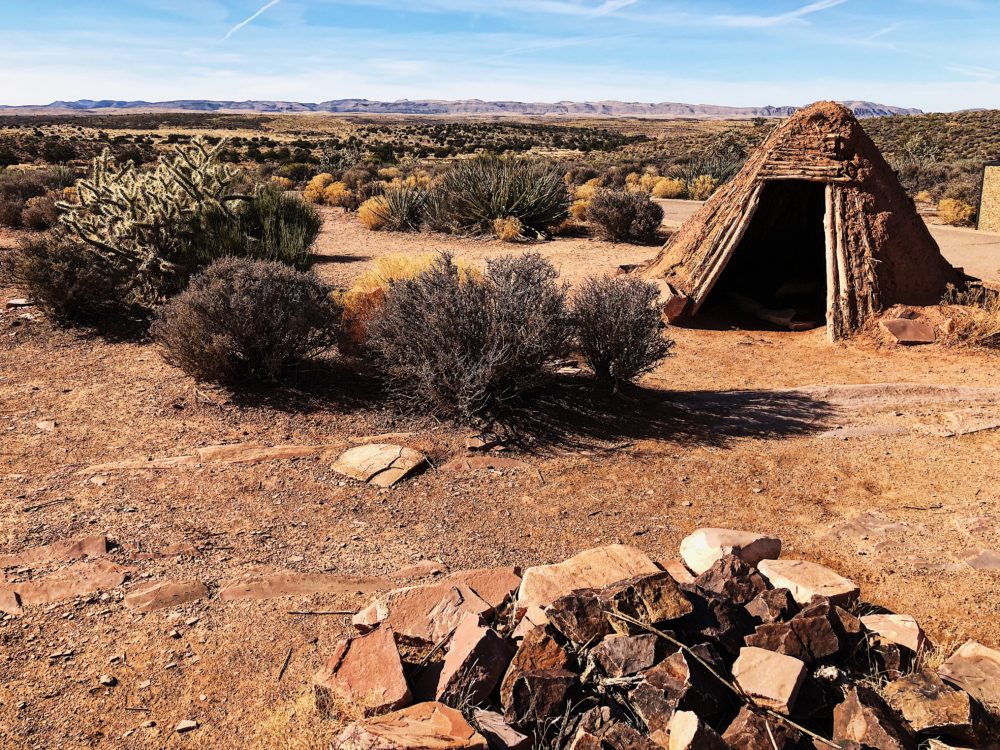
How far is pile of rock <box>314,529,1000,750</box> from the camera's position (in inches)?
100

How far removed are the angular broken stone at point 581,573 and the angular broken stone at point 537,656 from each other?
0.38m

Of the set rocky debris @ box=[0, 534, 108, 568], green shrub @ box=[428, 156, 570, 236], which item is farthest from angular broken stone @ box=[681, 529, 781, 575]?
green shrub @ box=[428, 156, 570, 236]

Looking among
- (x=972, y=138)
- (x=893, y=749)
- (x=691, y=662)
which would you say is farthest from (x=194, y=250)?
(x=972, y=138)

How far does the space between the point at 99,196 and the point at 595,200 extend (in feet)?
28.8

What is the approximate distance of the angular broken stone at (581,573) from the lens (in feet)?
10.9

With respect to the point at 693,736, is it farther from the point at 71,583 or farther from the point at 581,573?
the point at 71,583

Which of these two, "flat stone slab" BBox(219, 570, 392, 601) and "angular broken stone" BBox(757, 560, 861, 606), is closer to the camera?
"angular broken stone" BBox(757, 560, 861, 606)

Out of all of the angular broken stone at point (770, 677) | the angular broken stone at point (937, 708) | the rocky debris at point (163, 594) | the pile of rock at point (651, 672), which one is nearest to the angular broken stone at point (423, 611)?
the pile of rock at point (651, 672)

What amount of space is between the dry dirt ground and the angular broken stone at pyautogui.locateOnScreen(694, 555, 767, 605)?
0.86 metres

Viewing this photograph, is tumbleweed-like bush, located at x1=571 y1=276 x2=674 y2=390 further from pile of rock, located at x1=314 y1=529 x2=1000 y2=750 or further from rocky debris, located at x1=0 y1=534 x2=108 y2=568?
rocky debris, located at x1=0 y1=534 x2=108 y2=568

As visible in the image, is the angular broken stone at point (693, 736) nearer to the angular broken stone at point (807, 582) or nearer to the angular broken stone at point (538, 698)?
the angular broken stone at point (538, 698)

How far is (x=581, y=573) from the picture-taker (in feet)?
11.3

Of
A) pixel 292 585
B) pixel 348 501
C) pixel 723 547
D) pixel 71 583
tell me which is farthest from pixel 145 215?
pixel 723 547

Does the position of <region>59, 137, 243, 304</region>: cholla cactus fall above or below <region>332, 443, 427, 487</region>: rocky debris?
above
